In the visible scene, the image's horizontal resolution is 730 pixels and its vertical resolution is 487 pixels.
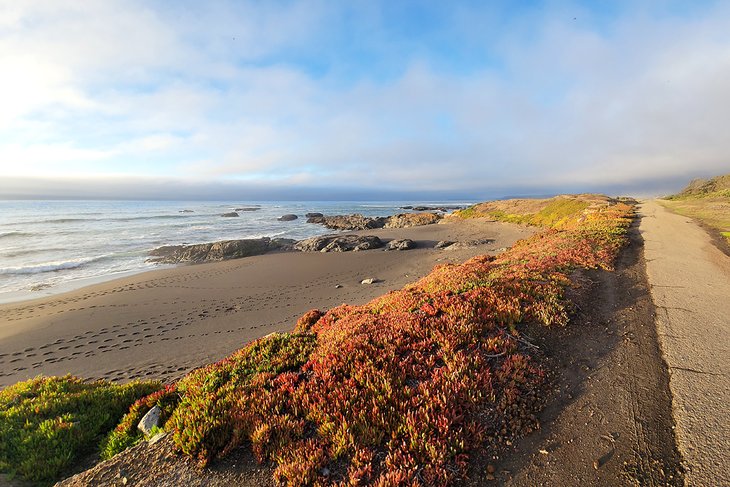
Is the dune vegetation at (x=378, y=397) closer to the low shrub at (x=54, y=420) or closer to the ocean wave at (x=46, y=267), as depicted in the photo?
the low shrub at (x=54, y=420)

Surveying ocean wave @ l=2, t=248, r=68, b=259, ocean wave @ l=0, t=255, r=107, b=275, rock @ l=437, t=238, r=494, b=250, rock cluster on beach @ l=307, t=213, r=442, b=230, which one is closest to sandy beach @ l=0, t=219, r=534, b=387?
rock @ l=437, t=238, r=494, b=250

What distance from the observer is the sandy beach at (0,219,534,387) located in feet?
36.0

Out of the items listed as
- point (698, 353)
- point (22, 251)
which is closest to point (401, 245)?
point (698, 353)

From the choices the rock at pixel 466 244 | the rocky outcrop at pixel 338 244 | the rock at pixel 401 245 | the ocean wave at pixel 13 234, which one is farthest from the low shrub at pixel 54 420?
the ocean wave at pixel 13 234

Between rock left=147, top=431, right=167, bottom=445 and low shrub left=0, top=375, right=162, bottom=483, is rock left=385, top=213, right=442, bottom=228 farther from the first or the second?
rock left=147, top=431, right=167, bottom=445

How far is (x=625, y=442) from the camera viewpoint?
4141 mm

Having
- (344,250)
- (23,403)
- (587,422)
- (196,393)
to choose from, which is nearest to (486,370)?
(587,422)

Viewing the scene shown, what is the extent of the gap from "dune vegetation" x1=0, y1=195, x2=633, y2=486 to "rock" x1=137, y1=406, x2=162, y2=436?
14 centimetres

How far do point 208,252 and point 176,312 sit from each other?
56.1ft

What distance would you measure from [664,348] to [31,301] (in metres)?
29.0

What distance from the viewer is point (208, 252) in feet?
103

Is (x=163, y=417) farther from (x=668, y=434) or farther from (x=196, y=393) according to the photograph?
(x=668, y=434)

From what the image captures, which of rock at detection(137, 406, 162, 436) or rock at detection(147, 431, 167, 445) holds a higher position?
rock at detection(147, 431, 167, 445)

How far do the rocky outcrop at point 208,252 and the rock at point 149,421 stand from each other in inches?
1080
